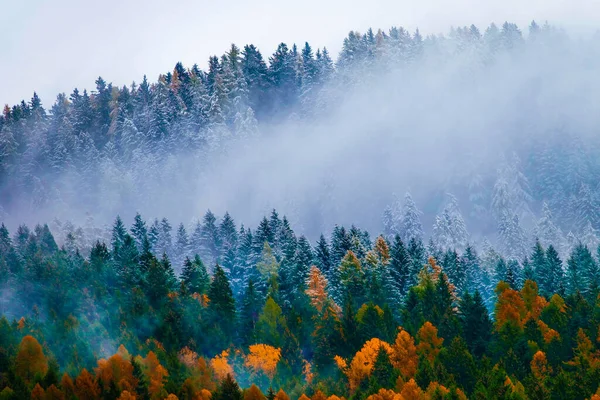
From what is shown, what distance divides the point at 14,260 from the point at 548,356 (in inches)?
3148

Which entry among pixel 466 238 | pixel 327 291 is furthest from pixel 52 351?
pixel 466 238

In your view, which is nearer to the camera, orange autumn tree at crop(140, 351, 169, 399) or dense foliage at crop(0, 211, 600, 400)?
dense foliage at crop(0, 211, 600, 400)

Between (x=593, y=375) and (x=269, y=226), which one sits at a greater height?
(x=269, y=226)

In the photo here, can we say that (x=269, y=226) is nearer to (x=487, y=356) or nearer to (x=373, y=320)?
(x=373, y=320)

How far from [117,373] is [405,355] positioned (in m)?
31.2

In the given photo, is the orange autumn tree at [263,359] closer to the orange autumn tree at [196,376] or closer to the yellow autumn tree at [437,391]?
the orange autumn tree at [196,376]

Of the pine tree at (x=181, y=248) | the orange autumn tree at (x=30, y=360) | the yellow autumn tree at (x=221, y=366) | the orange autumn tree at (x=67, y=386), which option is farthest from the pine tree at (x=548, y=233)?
the orange autumn tree at (x=67, y=386)

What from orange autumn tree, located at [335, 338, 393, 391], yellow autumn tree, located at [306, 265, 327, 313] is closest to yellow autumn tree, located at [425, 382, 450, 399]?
orange autumn tree, located at [335, 338, 393, 391]

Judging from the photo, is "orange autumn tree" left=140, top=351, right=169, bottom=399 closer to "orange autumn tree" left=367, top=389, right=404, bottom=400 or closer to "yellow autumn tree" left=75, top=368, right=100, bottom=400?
"yellow autumn tree" left=75, top=368, right=100, bottom=400

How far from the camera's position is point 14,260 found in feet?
443

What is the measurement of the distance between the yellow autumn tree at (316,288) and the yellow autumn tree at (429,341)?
1536cm

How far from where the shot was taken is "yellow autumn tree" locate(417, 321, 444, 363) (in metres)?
98.7

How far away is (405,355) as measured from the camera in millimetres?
98188

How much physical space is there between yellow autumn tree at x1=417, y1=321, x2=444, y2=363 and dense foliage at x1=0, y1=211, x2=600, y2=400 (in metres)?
0.20
